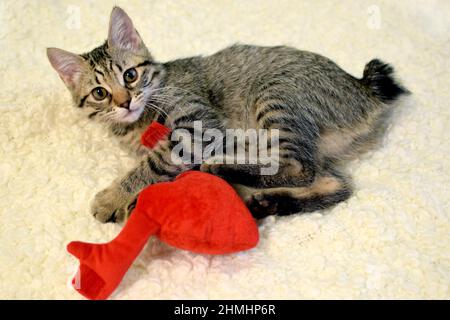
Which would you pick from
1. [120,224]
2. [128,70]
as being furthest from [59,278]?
[128,70]

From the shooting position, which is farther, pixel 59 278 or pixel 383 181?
pixel 383 181

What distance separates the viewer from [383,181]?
1.71 m

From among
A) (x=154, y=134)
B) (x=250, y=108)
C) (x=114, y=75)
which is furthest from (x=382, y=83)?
(x=114, y=75)

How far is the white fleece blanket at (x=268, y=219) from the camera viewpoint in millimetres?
1321

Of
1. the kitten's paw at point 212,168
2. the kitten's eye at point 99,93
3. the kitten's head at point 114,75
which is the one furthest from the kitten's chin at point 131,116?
the kitten's paw at point 212,168

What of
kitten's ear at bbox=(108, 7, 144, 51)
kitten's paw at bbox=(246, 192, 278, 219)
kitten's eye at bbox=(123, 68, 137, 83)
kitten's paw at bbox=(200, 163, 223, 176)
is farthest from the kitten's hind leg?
kitten's ear at bbox=(108, 7, 144, 51)

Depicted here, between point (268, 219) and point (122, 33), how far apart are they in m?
0.93

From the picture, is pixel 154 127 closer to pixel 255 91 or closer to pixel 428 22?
pixel 255 91

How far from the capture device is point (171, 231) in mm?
1286

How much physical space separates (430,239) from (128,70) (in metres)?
1.21

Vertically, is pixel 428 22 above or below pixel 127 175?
below

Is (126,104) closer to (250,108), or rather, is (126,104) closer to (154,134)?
(154,134)

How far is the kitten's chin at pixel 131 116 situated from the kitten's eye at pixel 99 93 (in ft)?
0.34

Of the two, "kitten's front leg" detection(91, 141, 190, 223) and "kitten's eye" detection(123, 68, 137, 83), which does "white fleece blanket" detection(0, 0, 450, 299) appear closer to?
"kitten's front leg" detection(91, 141, 190, 223)
